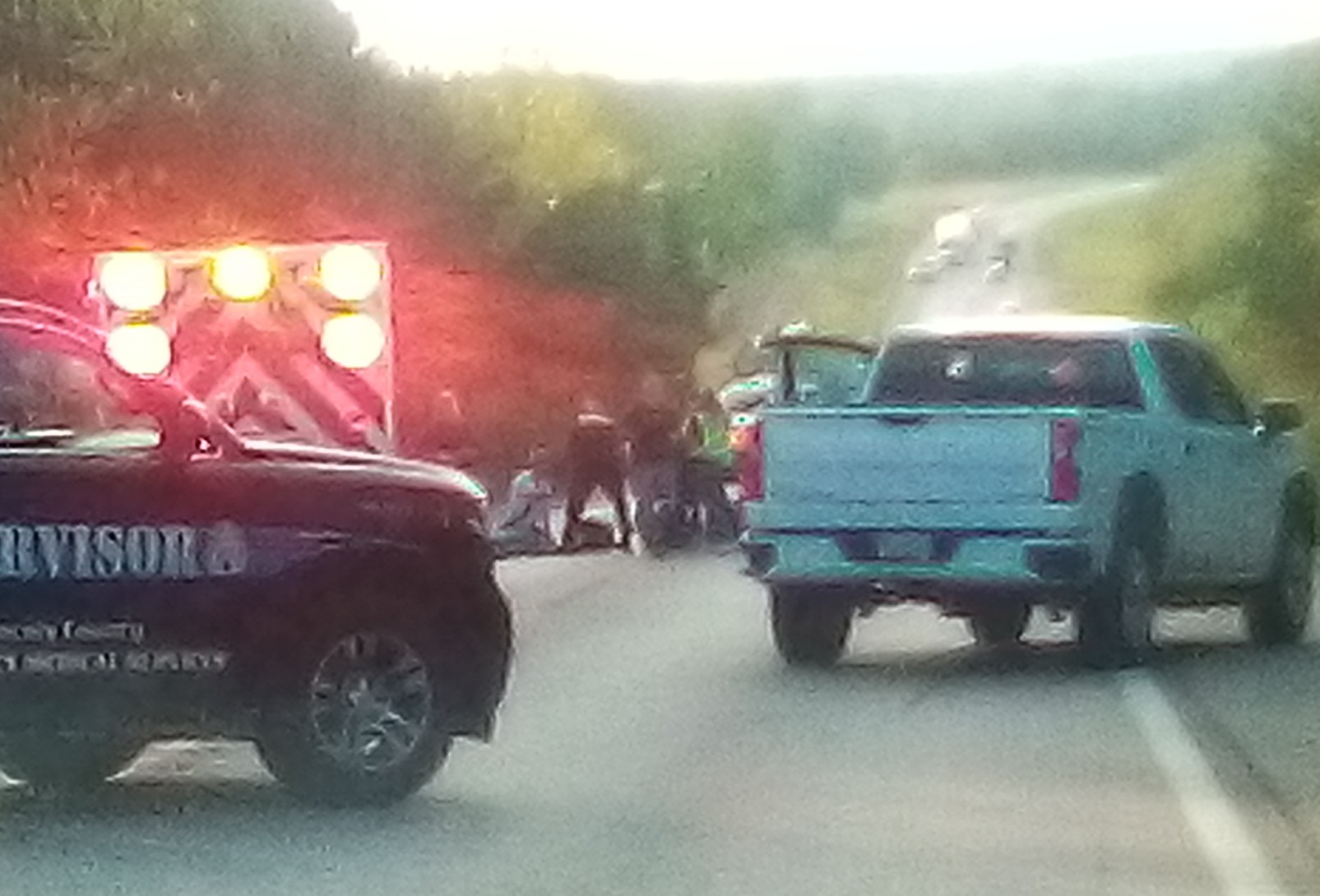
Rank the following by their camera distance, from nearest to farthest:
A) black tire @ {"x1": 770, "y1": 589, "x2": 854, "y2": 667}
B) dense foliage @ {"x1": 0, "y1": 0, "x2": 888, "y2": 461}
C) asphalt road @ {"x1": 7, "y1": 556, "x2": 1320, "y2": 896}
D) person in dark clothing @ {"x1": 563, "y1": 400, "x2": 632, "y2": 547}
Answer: asphalt road @ {"x1": 7, "y1": 556, "x2": 1320, "y2": 896}, dense foliage @ {"x1": 0, "y1": 0, "x2": 888, "y2": 461}, person in dark clothing @ {"x1": 563, "y1": 400, "x2": 632, "y2": 547}, black tire @ {"x1": 770, "y1": 589, "x2": 854, "y2": 667}

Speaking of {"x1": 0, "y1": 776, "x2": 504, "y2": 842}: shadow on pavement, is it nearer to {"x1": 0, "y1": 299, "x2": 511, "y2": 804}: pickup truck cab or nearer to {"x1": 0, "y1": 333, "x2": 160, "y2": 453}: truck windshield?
{"x1": 0, "y1": 299, "x2": 511, "y2": 804}: pickup truck cab

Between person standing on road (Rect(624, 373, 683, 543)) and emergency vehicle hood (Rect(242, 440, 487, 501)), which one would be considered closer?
emergency vehicle hood (Rect(242, 440, 487, 501))

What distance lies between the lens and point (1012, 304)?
10914mm

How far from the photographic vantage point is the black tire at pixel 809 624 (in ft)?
40.1

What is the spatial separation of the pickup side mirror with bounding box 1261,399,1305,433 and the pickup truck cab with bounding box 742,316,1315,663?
263 millimetres

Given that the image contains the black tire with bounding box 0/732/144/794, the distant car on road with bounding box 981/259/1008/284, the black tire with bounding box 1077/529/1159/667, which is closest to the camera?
the black tire with bounding box 0/732/144/794

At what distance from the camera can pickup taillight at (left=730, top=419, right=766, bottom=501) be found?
11008 millimetres

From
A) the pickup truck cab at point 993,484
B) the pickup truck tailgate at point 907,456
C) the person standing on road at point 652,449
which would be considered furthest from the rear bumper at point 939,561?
the person standing on road at point 652,449

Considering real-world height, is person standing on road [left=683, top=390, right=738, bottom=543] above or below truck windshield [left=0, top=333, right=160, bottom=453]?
below

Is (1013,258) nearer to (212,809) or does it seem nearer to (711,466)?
(711,466)

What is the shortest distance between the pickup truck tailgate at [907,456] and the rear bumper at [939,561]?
0.37 feet

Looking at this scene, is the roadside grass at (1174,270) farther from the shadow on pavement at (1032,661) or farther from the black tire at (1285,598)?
the black tire at (1285,598)

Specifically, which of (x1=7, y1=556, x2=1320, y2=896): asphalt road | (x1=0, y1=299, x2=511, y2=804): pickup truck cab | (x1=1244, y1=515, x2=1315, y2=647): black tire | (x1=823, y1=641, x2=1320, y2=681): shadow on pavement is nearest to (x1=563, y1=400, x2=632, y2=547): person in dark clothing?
(x1=7, y1=556, x2=1320, y2=896): asphalt road

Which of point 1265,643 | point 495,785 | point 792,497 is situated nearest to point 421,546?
point 495,785
